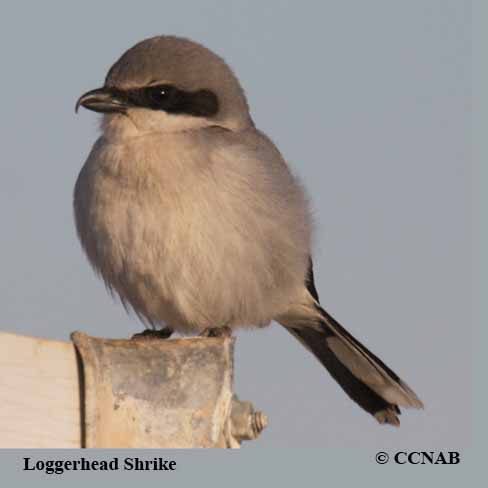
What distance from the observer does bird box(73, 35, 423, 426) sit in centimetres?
519

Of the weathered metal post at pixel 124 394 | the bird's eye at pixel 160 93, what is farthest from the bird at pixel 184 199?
the weathered metal post at pixel 124 394

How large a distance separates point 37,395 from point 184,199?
203cm

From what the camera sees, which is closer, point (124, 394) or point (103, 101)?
point (124, 394)

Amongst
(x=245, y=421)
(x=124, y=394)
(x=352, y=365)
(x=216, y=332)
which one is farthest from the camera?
(x=352, y=365)

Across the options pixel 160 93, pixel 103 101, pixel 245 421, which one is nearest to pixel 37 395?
pixel 245 421

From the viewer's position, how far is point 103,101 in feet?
17.2

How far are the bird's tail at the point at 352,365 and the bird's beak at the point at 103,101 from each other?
1.83 m

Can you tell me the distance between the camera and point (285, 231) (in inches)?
221

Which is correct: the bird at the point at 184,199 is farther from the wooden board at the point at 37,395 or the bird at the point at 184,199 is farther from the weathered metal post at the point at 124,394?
the wooden board at the point at 37,395

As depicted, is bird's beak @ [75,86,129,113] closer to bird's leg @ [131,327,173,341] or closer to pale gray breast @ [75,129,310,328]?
pale gray breast @ [75,129,310,328]

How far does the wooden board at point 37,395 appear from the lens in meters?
3.18

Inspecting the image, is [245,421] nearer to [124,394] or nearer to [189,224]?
[124,394]

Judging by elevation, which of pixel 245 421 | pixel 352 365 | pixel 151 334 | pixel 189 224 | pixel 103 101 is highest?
pixel 103 101

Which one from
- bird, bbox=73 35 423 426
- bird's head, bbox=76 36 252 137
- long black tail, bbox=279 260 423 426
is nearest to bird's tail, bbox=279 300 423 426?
long black tail, bbox=279 260 423 426
